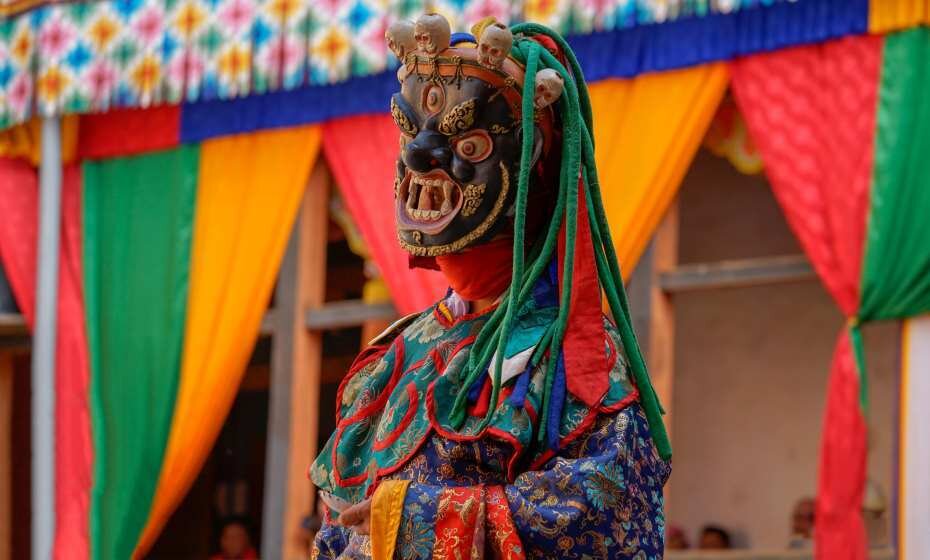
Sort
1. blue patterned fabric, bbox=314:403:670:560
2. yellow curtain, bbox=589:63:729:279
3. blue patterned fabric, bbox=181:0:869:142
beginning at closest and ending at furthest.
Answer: blue patterned fabric, bbox=314:403:670:560, blue patterned fabric, bbox=181:0:869:142, yellow curtain, bbox=589:63:729:279

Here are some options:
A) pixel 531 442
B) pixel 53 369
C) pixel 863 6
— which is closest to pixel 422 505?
pixel 531 442

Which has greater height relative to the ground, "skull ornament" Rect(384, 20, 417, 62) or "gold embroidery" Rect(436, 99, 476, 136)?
"skull ornament" Rect(384, 20, 417, 62)

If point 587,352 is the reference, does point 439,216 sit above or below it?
above

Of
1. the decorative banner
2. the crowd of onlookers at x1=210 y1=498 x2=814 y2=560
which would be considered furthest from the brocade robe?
the crowd of onlookers at x1=210 y1=498 x2=814 y2=560

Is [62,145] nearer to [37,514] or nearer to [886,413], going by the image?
[37,514]

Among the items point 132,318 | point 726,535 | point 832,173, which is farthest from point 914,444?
point 132,318

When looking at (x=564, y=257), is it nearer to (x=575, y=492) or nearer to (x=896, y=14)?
(x=575, y=492)

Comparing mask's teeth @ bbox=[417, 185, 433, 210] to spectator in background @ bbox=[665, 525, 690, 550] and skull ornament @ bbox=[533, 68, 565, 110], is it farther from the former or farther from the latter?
spectator in background @ bbox=[665, 525, 690, 550]

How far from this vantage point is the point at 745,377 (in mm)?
9617

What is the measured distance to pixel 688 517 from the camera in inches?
380

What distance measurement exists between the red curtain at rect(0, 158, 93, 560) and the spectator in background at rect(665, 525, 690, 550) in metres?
2.50

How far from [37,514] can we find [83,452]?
32 cm

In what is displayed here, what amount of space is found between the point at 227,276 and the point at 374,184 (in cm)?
83

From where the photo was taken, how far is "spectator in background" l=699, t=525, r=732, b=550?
8.90 m
